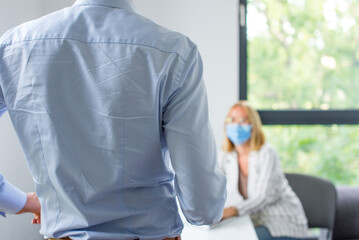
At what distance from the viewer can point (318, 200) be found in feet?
8.01

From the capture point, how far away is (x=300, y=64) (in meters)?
2.99

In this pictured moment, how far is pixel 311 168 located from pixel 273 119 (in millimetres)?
474

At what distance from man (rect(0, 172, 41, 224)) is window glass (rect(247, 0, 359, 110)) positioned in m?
2.08

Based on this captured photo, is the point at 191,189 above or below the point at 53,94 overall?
below

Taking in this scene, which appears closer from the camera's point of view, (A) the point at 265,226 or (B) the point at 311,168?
(A) the point at 265,226

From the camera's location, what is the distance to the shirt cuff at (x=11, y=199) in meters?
1.11

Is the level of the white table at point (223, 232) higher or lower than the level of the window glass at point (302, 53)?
lower

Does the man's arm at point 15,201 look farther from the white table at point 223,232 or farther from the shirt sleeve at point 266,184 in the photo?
the shirt sleeve at point 266,184

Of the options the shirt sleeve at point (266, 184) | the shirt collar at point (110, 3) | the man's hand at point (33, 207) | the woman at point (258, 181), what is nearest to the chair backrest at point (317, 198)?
the woman at point (258, 181)

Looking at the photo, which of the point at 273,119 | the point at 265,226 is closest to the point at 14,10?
the point at 265,226

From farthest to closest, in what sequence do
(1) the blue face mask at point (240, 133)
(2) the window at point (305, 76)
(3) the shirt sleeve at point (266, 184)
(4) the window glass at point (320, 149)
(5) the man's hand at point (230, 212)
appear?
1. (4) the window glass at point (320, 149)
2. (2) the window at point (305, 76)
3. (1) the blue face mask at point (240, 133)
4. (3) the shirt sleeve at point (266, 184)
5. (5) the man's hand at point (230, 212)

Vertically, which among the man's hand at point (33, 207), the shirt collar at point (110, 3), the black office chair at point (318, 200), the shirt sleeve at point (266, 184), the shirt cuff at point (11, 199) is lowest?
the black office chair at point (318, 200)

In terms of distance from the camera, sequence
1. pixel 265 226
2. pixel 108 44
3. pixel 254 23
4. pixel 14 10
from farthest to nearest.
A: pixel 254 23 → pixel 265 226 → pixel 14 10 → pixel 108 44

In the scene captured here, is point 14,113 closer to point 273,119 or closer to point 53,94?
point 53,94
